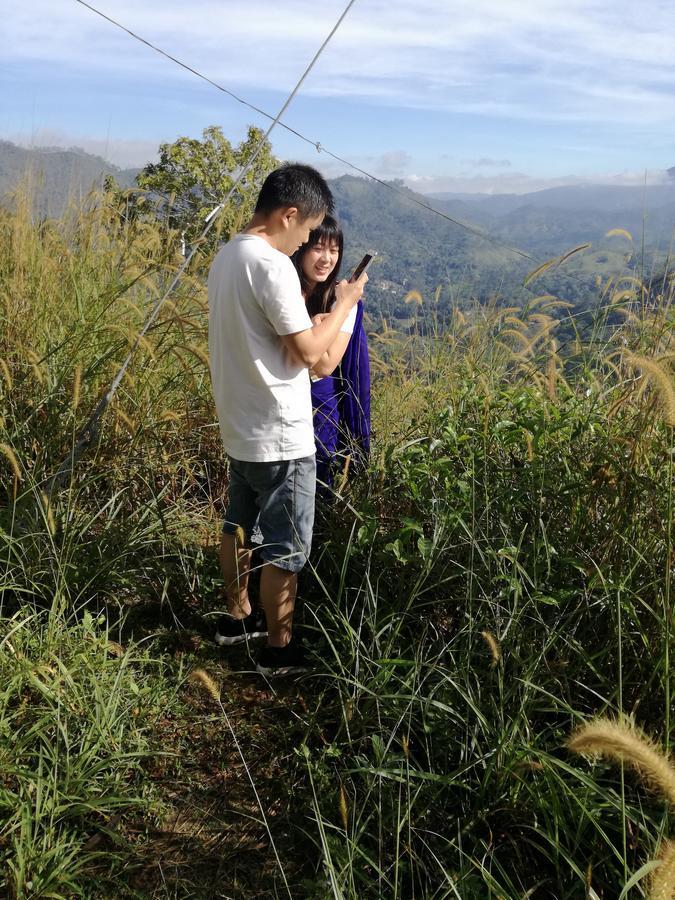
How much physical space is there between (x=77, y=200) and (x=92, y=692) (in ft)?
11.9

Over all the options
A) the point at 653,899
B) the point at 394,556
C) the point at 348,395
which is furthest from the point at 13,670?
the point at 653,899

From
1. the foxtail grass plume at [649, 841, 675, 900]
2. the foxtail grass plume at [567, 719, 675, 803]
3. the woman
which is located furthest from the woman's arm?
the foxtail grass plume at [649, 841, 675, 900]

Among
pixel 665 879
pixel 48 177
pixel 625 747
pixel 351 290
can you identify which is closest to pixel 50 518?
pixel 351 290

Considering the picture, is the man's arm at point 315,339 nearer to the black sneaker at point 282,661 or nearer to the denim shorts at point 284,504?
the denim shorts at point 284,504

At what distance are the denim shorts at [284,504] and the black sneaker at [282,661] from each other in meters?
0.36

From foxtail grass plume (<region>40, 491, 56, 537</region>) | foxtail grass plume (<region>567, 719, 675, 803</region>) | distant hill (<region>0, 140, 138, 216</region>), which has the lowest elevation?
foxtail grass plume (<region>40, 491, 56, 537</region>)

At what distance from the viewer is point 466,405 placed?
2.96 m

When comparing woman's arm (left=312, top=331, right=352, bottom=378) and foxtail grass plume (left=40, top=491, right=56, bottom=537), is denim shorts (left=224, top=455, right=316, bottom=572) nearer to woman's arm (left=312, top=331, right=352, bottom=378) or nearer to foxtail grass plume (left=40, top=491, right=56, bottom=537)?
woman's arm (left=312, top=331, right=352, bottom=378)

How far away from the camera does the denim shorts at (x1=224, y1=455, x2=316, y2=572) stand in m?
2.52

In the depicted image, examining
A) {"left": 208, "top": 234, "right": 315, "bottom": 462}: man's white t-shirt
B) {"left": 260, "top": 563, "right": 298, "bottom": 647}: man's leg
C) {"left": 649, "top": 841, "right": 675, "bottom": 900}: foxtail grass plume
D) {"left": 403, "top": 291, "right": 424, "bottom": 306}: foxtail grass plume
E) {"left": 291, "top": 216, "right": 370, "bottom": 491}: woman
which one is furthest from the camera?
{"left": 403, "top": 291, "right": 424, "bottom": 306}: foxtail grass plume

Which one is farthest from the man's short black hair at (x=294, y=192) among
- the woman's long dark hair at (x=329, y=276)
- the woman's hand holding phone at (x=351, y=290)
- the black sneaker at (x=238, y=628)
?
the black sneaker at (x=238, y=628)

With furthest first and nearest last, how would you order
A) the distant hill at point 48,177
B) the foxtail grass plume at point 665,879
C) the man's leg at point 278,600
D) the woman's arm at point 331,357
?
the distant hill at point 48,177
the woman's arm at point 331,357
the man's leg at point 278,600
the foxtail grass plume at point 665,879

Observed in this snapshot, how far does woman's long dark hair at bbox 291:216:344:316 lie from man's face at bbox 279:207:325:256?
463 millimetres

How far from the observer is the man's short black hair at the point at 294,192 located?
7.76 ft
